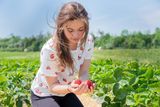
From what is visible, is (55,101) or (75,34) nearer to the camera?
(75,34)

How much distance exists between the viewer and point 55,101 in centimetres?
342

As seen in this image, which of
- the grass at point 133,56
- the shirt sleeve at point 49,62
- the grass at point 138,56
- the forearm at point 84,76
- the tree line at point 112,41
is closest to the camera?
the shirt sleeve at point 49,62

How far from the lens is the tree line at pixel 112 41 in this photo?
1003 inches

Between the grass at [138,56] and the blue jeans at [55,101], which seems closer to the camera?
the blue jeans at [55,101]

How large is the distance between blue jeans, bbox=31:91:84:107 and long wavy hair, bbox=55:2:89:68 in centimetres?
27

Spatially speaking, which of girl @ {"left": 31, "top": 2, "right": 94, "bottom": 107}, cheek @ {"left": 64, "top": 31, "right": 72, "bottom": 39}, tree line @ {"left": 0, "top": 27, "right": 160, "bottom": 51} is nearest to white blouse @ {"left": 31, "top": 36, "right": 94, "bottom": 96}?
girl @ {"left": 31, "top": 2, "right": 94, "bottom": 107}

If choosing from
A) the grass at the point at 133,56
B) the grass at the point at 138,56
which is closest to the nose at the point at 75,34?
the grass at the point at 133,56

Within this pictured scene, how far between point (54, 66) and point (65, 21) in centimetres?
33

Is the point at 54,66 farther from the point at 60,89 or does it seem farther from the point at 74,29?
the point at 74,29

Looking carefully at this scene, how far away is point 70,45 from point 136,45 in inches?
864

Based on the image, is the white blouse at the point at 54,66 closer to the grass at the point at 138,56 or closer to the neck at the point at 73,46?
the neck at the point at 73,46

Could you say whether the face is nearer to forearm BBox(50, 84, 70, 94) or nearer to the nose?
the nose

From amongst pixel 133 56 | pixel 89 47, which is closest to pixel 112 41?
pixel 133 56

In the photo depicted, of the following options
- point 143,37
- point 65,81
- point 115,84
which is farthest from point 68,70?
point 143,37
